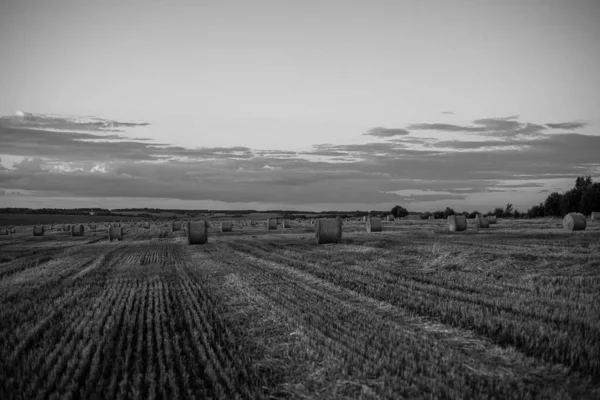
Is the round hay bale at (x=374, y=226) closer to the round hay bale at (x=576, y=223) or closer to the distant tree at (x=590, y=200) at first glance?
the round hay bale at (x=576, y=223)

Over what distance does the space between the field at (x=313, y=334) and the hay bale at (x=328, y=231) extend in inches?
464

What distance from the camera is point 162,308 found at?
33.2ft

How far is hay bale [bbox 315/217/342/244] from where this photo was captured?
26.7 metres

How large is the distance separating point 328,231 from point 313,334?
19.2 metres

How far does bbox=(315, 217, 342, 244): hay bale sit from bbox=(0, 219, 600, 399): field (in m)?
11.8

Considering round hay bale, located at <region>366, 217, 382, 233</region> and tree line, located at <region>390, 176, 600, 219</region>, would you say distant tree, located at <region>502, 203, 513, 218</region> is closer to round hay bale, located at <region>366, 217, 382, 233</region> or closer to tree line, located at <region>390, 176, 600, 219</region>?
tree line, located at <region>390, 176, 600, 219</region>

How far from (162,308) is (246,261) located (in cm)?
893

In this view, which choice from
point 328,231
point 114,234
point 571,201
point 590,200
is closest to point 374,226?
point 328,231

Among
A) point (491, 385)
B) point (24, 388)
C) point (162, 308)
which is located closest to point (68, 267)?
point (162, 308)

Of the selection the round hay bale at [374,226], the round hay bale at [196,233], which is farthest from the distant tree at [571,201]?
the round hay bale at [196,233]

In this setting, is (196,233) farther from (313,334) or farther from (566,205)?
(566,205)

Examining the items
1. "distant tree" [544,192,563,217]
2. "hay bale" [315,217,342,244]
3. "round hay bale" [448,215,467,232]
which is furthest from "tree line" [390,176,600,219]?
"hay bale" [315,217,342,244]

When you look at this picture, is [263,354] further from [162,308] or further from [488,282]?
[488,282]

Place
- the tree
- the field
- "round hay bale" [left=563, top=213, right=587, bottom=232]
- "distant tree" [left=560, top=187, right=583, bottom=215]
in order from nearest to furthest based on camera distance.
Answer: the field < "round hay bale" [left=563, top=213, right=587, bottom=232] < "distant tree" [left=560, top=187, right=583, bottom=215] < the tree
